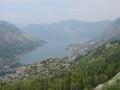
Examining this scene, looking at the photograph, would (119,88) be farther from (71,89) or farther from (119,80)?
(71,89)

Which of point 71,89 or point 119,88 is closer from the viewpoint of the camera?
point 119,88

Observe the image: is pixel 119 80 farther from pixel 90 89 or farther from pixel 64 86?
pixel 64 86

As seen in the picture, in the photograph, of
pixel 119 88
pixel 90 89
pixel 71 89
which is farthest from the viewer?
pixel 71 89

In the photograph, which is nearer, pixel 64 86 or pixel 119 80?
pixel 119 80

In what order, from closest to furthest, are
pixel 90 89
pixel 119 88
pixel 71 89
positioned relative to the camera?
pixel 119 88, pixel 90 89, pixel 71 89

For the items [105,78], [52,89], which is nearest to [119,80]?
[105,78]

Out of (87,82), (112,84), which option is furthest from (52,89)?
(112,84)

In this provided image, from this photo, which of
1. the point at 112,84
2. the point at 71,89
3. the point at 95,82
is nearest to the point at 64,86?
the point at 71,89

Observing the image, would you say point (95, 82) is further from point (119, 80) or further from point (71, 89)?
point (119, 80)
